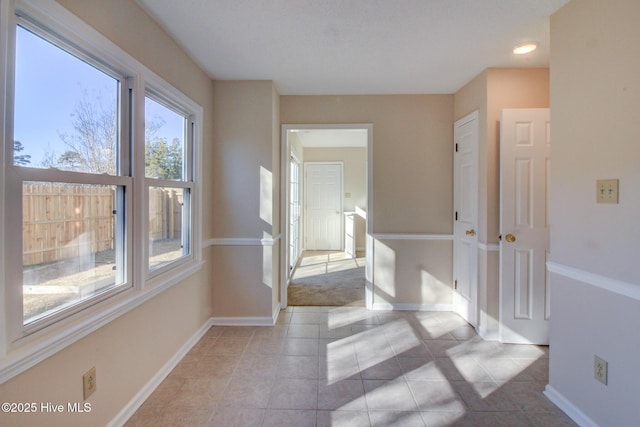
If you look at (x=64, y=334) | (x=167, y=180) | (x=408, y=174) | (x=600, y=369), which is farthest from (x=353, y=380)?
(x=408, y=174)

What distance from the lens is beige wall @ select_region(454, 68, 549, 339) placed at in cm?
277

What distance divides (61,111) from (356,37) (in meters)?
1.85

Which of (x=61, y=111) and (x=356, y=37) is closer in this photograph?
(x=61, y=111)

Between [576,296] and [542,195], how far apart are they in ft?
3.62

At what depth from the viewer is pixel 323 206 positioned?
7.28 metres

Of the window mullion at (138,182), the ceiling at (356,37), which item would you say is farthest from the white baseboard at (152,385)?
the ceiling at (356,37)

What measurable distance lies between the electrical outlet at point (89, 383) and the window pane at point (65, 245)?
0.35 metres

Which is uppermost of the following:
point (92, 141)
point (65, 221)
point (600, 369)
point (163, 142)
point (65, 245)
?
point (163, 142)

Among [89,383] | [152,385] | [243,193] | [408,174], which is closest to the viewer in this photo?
[89,383]

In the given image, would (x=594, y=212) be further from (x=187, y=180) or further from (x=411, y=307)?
(x=187, y=180)

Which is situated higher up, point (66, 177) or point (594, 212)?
point (66, 177)

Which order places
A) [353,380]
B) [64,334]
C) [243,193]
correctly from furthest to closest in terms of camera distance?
[243,193]
[353,380]
[64,334]

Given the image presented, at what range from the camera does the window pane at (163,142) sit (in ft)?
6.92

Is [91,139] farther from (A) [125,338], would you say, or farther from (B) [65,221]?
(A) [125,338]
